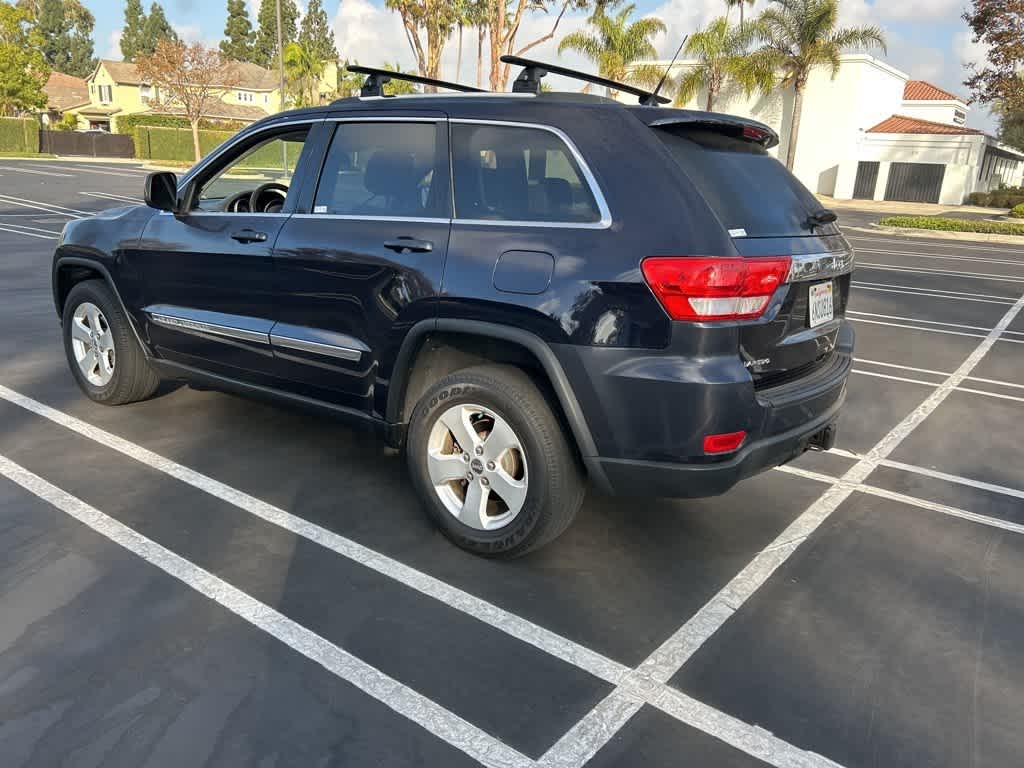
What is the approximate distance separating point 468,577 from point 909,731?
1.65m

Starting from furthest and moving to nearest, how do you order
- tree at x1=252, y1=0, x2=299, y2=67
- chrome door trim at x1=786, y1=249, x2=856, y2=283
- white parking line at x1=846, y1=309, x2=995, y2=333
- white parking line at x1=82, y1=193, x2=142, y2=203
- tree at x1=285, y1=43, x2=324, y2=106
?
Answer: tree at x1=252, y1=0, x2=299, y2=67
tree at x1=285, y1=43, x2=324, y2=106
white parking line at x1=82, y1=193, x2=142, y2=203
white parking line at x1=846, y1=309, x2=995, y2=333
chrome door trim at x1=786, y1=249, x2=856, y2=283

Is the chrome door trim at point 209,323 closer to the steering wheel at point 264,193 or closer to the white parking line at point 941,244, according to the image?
the steering wheel at point 264,193

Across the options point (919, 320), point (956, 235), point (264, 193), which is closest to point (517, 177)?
point (264, 193)

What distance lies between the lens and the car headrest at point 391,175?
3.72 m

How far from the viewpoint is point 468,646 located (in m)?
2.90

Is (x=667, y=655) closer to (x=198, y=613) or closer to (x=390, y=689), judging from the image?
(x=390, y=689)

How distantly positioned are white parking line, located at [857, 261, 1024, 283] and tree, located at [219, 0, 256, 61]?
317 feet

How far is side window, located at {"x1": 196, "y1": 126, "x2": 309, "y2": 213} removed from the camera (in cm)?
436

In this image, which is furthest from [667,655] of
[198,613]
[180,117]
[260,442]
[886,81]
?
[180,117]

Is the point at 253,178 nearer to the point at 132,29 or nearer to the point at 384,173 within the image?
the point at 384,173

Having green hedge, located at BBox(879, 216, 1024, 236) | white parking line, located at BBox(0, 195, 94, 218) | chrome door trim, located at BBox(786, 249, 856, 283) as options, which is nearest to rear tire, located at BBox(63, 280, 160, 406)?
chrome door trim, located at BBox(786, 249, 856, 283)

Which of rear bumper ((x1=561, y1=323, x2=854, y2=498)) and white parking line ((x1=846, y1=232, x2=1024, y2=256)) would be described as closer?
rear bumper ((x1=561, y1=323, x2=854, y2=498))

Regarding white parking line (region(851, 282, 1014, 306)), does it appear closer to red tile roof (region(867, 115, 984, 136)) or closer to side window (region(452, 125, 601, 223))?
side window (region(452, 125, 601, 223))

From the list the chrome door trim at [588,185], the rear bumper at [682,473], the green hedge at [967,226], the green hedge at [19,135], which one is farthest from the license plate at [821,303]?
the green hedge at [19,135]
